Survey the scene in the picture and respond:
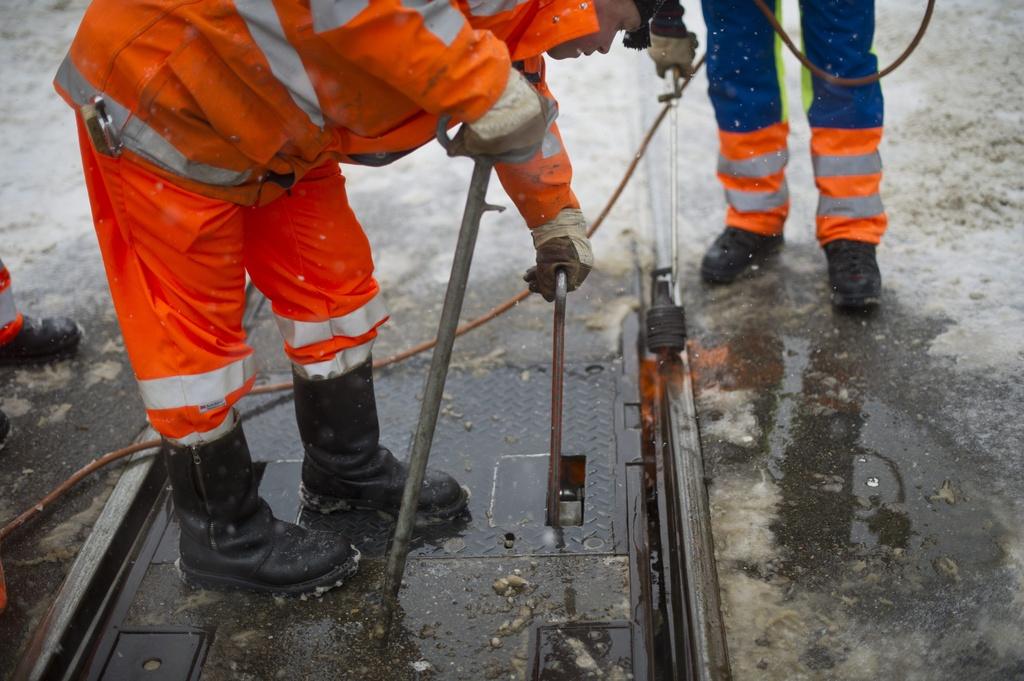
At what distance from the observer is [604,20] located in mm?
2332

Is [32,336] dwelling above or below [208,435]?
below

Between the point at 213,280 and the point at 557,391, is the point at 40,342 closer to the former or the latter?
Result: the point at 213,280

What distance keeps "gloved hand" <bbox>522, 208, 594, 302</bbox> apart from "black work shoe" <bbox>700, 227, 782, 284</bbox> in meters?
1.24

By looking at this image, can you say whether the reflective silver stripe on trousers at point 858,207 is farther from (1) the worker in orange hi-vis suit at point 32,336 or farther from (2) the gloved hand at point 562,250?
(1) the worker in orange hi-vis suit at point 32,336

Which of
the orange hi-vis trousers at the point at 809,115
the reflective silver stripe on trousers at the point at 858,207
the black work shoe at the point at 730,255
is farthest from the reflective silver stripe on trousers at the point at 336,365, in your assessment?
the reflective silver stripe on trousers at the point at 858,207

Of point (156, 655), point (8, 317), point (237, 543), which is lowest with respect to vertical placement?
point (156, 655)

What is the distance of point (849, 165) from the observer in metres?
3.60

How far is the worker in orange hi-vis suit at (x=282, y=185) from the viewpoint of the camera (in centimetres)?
198

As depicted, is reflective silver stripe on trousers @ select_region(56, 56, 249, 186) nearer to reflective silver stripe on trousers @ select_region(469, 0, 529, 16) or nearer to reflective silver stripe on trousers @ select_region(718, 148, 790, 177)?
reflective silver stripe on trousers @ select_region(469, 0, 529, 16)

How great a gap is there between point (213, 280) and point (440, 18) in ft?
2.82

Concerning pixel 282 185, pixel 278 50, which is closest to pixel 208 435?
pixel 282 185

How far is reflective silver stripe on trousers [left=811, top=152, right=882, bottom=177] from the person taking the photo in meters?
3.58

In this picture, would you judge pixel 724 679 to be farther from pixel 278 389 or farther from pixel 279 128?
pixel 278 389

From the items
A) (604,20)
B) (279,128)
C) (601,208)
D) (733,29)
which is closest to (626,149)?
(601,208)
